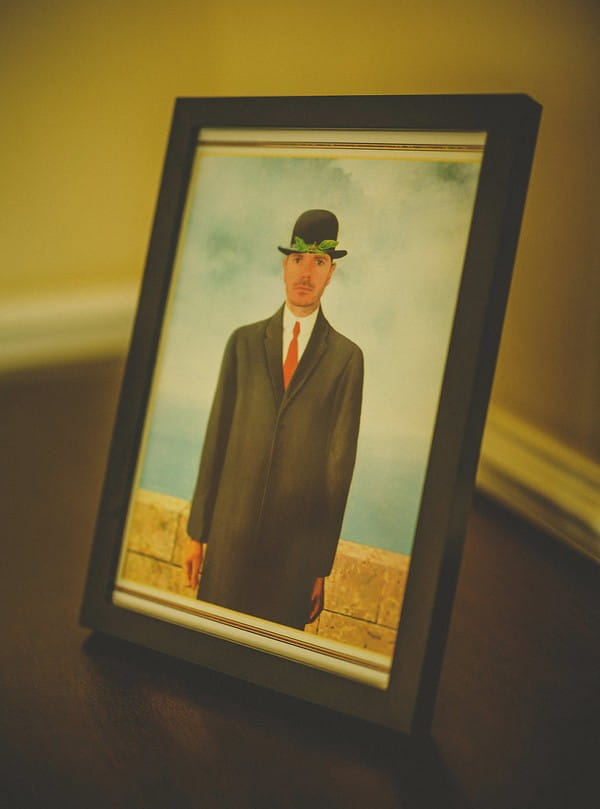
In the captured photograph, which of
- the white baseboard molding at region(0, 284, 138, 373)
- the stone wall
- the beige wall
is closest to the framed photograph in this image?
the stone wall

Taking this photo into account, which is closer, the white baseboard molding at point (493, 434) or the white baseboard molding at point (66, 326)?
the white baseboard molding at point (493, 434)

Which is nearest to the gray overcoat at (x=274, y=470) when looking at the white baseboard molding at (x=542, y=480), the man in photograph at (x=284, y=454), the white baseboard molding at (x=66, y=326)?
the man in photograph at (x=284, y=454)

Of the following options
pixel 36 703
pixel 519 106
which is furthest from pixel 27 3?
pixel 36 703

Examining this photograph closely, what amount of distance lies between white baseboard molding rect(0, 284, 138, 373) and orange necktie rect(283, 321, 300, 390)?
502 mm

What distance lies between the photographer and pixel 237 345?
630 mm

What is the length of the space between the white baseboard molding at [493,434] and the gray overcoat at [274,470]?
0.36m

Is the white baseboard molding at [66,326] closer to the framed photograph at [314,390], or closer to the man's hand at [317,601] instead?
the framed photograph at [314,390]

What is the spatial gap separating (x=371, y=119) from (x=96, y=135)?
1.89ft

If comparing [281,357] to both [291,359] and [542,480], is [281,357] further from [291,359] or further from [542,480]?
[542,480]

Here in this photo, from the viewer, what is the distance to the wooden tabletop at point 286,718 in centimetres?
49

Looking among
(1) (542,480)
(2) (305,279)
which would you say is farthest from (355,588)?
(1) (542,480)

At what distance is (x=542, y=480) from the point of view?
0.86 m

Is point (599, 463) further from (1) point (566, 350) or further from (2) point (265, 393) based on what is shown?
(2) point (265, 393)

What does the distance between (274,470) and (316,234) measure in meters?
0.20
